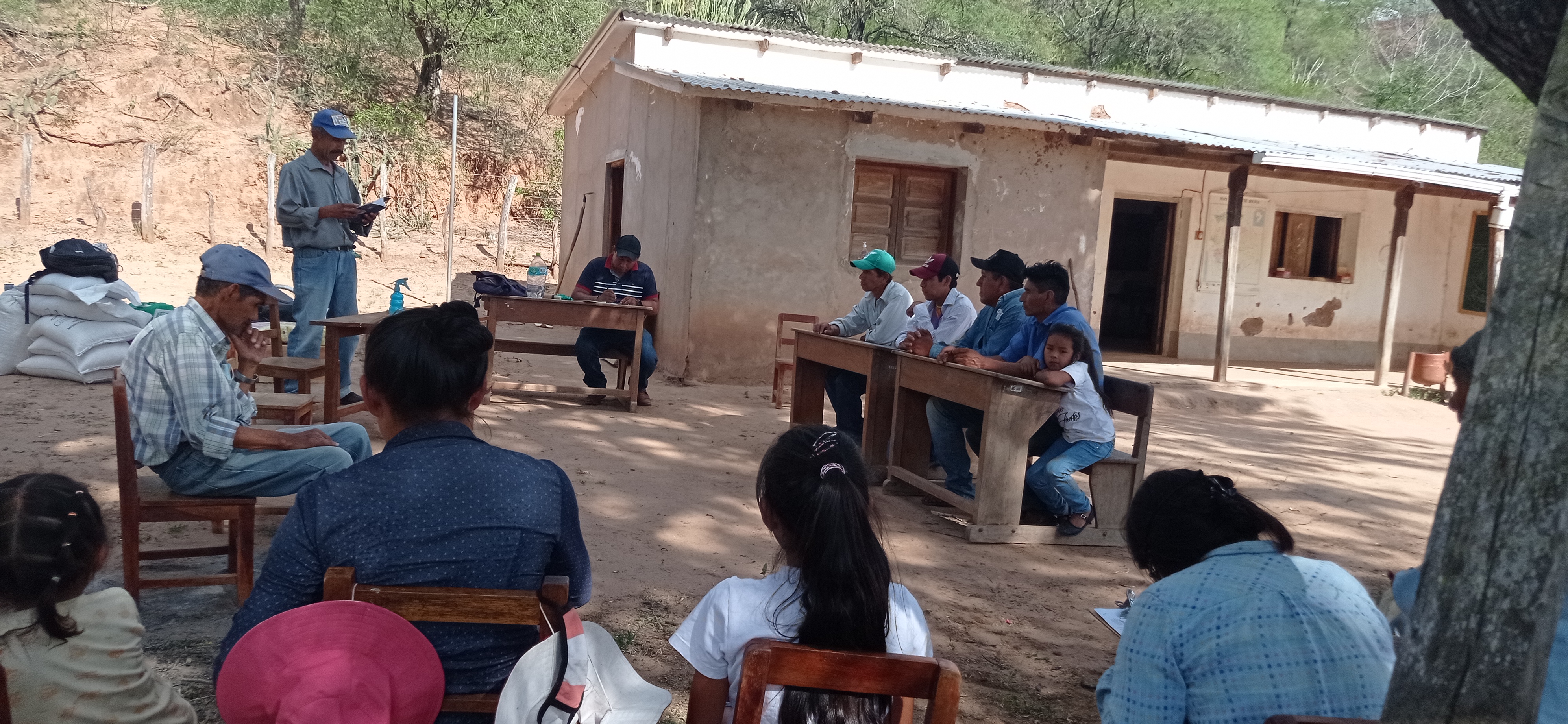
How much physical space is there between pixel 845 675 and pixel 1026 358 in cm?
356

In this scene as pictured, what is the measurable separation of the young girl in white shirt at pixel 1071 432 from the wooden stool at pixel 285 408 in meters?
3.16

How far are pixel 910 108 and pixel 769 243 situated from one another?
5.82 ft

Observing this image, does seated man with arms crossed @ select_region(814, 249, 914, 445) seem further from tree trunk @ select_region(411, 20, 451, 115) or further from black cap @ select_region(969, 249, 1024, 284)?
tree trunk @ select_region(411, 20, 451, 115)

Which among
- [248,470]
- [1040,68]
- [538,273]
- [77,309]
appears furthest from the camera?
[538,273]

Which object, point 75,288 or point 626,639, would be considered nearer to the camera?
point 626,639

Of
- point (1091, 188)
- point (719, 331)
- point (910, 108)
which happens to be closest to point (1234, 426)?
point (1091, 188)

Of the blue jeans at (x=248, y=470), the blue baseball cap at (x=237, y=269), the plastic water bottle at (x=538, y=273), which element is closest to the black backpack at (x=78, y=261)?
the blue baseball cap at (x=237, y=269)

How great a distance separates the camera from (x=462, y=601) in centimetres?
160

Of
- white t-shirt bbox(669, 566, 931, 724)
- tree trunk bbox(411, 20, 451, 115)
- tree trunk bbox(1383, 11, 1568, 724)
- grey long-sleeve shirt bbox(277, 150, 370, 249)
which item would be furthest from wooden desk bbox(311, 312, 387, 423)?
tree trunk bbox(411, 20, 451, 115)

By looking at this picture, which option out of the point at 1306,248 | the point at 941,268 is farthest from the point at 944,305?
the point at 1306,248

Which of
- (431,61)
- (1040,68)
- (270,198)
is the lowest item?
(270,198)

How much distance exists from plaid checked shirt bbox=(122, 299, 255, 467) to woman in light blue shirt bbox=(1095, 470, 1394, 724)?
2617 millimetres

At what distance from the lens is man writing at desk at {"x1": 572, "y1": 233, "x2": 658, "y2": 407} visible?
7855 mm

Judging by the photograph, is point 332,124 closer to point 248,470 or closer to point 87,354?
point 87,354
